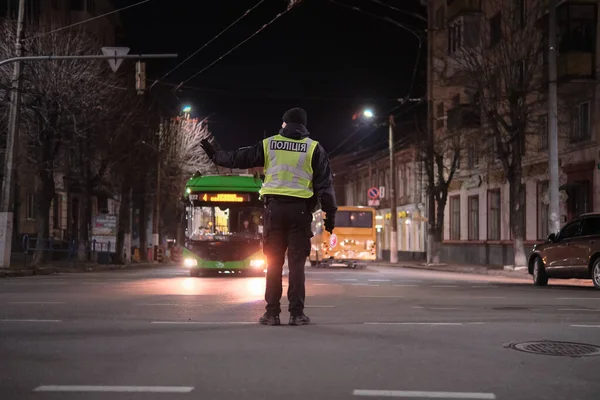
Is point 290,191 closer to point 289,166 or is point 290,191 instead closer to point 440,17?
point 289,166

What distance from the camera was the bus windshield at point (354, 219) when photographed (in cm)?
3850

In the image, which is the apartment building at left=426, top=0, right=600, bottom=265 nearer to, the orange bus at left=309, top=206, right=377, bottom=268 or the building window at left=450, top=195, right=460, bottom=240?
the building window at left=450, top=195, right=460, bottom=240

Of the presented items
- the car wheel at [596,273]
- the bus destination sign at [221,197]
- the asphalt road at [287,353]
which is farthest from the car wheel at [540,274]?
the asphalt road at [287,353]

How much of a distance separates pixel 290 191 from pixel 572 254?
494 inches

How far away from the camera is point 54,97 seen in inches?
1172

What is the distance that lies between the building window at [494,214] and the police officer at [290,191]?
112 feet

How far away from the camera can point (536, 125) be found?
1339 inches

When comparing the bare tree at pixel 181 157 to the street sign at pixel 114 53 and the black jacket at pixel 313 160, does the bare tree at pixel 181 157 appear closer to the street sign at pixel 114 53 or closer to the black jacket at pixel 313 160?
the street sign at pixel 114 53

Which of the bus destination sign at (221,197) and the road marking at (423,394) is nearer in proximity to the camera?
the road marking at (423,394)

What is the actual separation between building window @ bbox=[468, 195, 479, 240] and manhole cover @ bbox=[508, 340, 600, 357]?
123 ft

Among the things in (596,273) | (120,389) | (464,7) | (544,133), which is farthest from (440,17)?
(120,389)

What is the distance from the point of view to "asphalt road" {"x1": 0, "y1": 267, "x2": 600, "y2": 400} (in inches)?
206

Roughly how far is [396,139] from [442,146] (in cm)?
1827

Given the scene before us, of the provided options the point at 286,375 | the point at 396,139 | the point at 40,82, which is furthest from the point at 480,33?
the point at 286,375
